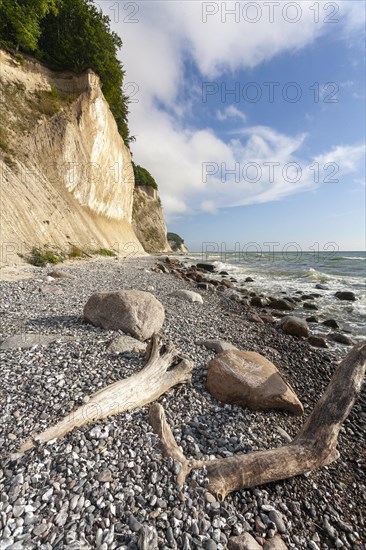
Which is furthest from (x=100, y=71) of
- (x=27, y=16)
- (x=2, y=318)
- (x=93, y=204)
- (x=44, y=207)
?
(x=2, y=318)

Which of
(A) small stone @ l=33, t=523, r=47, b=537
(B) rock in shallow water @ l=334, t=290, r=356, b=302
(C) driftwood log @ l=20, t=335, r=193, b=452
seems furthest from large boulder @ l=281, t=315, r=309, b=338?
(B) rock in shallow water @ l=334, t=290, r=356, b=302

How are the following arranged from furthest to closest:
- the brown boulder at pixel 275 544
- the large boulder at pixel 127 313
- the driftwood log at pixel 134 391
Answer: the large boulder at pixel 127 313, the driftwood log at pixel 134 391, the brown boulder at pixel 275 544

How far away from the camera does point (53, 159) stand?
2170 centimetres

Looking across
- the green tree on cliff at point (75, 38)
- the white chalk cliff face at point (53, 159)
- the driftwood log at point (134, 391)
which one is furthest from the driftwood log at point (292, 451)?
the green tree on cliff at point (75, 38)

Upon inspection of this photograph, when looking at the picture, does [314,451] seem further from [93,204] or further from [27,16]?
[27,16]

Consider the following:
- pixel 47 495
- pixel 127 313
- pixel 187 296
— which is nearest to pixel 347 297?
pixel 187 296

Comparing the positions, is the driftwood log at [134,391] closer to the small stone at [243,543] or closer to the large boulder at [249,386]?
the large boulder at [249,386]

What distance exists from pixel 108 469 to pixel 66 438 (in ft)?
2.02

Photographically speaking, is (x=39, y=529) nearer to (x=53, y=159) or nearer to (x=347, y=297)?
(x=347, y=297)

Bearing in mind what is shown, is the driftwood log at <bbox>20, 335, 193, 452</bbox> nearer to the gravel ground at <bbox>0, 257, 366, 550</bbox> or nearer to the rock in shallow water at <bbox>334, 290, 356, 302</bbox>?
the gravel ground at <bbox>0, 257, 366, 550</bbox>

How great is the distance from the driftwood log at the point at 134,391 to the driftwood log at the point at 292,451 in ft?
1.28

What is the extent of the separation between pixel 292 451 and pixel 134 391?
2.12m

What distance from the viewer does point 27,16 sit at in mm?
Answer: 20453

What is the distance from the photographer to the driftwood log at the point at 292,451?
9.23 feet
